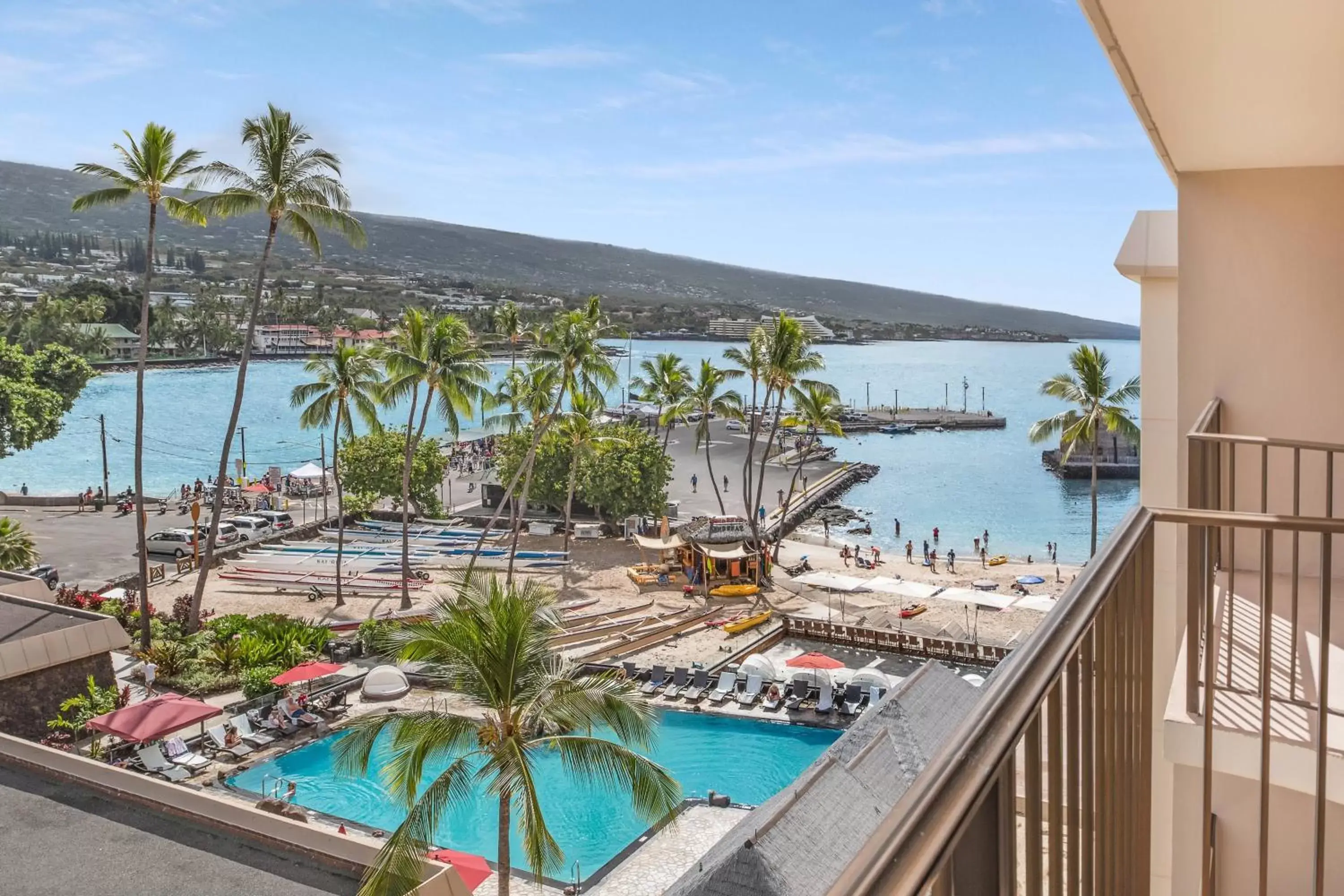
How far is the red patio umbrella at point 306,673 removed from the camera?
14695mm

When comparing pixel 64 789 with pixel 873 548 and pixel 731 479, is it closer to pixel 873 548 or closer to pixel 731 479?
pixel 873 548

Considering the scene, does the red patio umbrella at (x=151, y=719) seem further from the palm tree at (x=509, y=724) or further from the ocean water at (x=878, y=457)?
the ocean water at (x=878, y=457)

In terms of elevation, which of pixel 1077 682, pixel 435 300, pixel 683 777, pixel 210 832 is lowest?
pixel 683 777

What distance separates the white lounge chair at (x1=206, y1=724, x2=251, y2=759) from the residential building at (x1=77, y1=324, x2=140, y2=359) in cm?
10162

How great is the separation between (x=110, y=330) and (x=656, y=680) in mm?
117939

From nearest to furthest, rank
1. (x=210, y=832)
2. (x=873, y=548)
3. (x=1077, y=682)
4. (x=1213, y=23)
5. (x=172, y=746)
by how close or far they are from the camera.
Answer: (x=1077, y=682) → (x=1213, y=23) → (x=210, y=832) → (x=172, y=746) → (x=873, y=548)

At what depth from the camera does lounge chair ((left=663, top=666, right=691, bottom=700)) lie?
1554 cm

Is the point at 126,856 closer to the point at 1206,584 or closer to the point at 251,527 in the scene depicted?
the point at 1206,584

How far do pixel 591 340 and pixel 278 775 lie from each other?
12492 millimetres

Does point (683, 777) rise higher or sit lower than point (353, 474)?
lower

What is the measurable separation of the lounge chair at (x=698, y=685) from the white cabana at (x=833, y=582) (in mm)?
6067

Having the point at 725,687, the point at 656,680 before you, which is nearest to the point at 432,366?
the point at 656,680

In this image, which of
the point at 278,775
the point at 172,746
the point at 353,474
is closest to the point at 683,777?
the point at 278,775

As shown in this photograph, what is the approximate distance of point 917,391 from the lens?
163 meters
